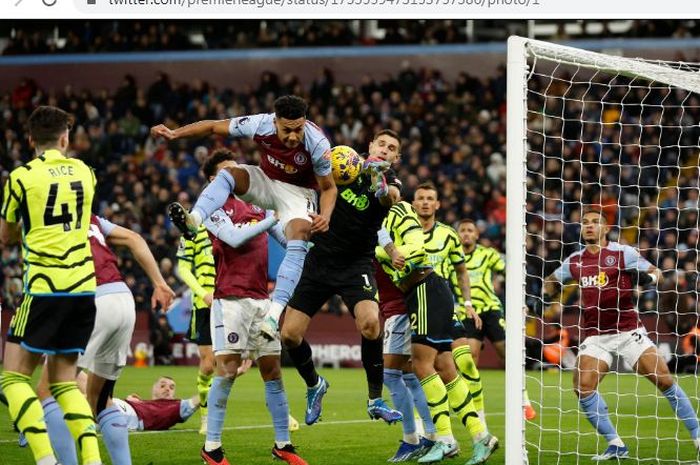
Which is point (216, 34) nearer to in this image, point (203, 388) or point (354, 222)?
point (203, 388)

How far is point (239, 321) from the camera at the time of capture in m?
8.30

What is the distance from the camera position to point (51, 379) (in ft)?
21.0

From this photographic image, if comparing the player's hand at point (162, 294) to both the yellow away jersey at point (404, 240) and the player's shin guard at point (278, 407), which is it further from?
the yellow away jersey at point (404, 240)

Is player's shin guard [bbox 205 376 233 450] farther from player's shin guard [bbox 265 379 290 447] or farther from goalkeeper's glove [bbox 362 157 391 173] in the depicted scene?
goalkeeper's glove [bbox 362 157 391 173]

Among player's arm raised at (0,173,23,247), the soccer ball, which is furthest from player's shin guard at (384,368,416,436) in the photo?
player's arm raised at (0,173,23,247)

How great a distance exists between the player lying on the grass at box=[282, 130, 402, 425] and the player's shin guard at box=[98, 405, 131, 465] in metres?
1.87

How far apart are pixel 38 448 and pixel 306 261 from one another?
3.10 meters

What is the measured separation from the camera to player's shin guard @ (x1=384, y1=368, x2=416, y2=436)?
8844 millimetres

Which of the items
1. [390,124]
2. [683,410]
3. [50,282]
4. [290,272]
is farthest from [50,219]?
[390,124]

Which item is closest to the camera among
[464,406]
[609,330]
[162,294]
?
[162,294]

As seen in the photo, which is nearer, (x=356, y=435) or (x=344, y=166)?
(x=344, y=166)

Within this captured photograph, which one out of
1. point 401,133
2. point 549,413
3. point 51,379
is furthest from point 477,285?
point 401,133

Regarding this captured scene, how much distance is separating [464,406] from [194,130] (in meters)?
3.12

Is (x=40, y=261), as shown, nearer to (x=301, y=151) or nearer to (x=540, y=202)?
(x=301, y=151)
